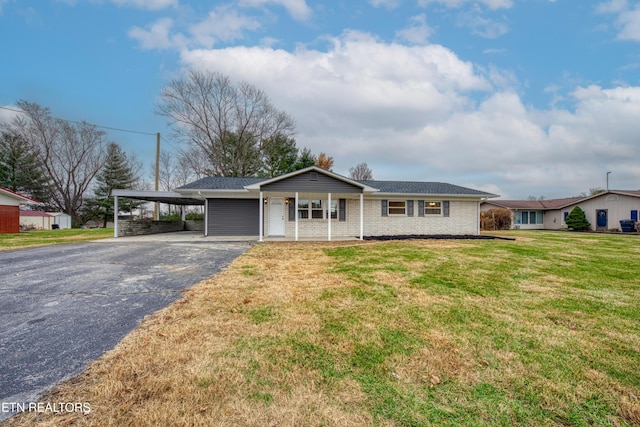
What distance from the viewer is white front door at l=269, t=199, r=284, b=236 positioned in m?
14.8

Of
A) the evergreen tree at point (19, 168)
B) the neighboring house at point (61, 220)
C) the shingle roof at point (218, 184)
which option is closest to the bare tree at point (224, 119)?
the shingle roof at point (218, 184)

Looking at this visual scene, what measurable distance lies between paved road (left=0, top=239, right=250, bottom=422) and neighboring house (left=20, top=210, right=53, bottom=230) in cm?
2779

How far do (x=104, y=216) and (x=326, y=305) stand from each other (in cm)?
3834

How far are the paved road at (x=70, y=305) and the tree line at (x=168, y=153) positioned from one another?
826 inches

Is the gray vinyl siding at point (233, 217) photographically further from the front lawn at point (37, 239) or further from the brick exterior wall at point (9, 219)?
the brick exterior wall at point (9, 219)

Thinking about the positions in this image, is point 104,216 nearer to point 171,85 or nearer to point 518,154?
point 171,85

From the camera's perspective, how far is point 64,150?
1225 inches

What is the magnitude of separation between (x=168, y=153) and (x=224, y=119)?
346 inches

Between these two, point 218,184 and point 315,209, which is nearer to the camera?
point 315,209

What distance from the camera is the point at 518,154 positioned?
26.0 m

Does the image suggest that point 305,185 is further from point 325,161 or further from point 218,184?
point 325,161

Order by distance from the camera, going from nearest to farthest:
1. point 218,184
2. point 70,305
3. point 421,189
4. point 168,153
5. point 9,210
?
point 70,305 < point 218,184 < point 421,189 < point 9,210 < point 168,153

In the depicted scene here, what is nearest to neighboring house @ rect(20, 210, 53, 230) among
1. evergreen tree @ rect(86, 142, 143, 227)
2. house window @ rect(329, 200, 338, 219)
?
evergreen tree @ rect(86, 142, 143, 227)

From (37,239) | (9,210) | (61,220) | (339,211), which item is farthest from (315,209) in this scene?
(61,220)
